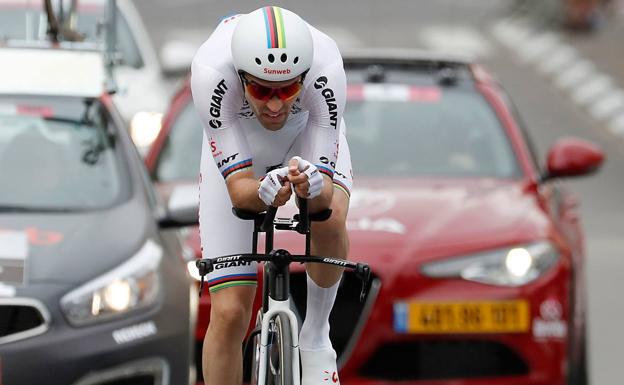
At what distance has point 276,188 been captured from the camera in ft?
18.6

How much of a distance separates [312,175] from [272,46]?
1.38ft

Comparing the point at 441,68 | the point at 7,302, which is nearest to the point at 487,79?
the point at 441,68

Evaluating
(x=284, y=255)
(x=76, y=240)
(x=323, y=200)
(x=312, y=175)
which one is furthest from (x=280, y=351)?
(x=76, y=240)

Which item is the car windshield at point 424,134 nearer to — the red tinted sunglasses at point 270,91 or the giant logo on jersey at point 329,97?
the giant logo on jersey at point 329,97

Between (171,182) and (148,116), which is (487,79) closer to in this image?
(171,182)

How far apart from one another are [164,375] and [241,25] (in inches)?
94.1

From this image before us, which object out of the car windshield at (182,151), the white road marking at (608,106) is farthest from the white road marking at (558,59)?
the car windshield at (182,151)

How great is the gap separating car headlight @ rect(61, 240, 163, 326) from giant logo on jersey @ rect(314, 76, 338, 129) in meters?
1.88

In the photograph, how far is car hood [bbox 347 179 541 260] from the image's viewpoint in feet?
27.8

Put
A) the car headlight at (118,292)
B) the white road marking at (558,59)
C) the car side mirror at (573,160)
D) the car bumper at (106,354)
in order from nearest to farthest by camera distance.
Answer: the car bumper at (106,354) → the car headlight at (118,292) → the car side mirror at (573,160) → the white road marking at (558,59)

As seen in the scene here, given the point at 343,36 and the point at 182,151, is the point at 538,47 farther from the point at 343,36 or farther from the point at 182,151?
the point at 182,151

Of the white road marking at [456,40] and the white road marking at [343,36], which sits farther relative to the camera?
the white road marking at [343,36]

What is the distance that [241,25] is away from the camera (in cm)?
573

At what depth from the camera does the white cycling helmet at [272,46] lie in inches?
221
